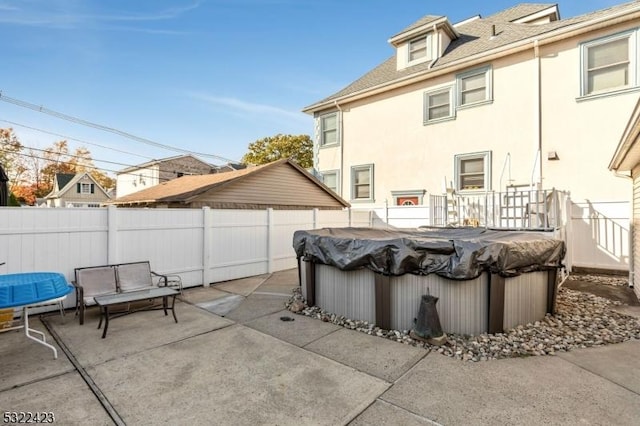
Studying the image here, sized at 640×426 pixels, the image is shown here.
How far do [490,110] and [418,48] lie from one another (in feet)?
13.2

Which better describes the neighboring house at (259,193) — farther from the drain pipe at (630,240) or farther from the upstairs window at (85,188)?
the upstairs window at (85,188)

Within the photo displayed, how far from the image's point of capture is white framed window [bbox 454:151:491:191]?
9.36 metres

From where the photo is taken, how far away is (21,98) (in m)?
16.8

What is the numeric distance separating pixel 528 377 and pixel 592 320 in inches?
98.1

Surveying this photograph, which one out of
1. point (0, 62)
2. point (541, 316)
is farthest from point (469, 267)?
point (0, 62)

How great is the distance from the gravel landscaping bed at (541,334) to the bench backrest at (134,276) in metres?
2.47

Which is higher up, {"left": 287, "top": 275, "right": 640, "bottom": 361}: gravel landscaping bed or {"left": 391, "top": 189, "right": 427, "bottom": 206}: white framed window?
{"left": 391, "top": 189, "right": 427, "bottom": 206}: white framed window

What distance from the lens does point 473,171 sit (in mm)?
9773

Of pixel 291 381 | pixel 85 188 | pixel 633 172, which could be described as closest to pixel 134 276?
pixel 291 381

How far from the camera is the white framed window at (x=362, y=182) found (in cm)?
1215

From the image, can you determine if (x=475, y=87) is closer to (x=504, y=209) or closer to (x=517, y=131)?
(x=517, y=131)

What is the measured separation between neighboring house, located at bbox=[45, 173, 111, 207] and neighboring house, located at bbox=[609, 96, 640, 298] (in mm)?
32495

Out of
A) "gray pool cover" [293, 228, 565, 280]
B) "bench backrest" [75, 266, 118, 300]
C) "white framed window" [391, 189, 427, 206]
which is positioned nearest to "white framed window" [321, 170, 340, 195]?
"white framed window" [391, 189, 427, 206]

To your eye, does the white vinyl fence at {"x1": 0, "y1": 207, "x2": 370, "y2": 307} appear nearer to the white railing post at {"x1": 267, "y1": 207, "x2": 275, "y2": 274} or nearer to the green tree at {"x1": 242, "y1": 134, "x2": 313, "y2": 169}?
the white railing post at {"x1": 267, "y1": 207, "x2": 275, "y2": 274}
